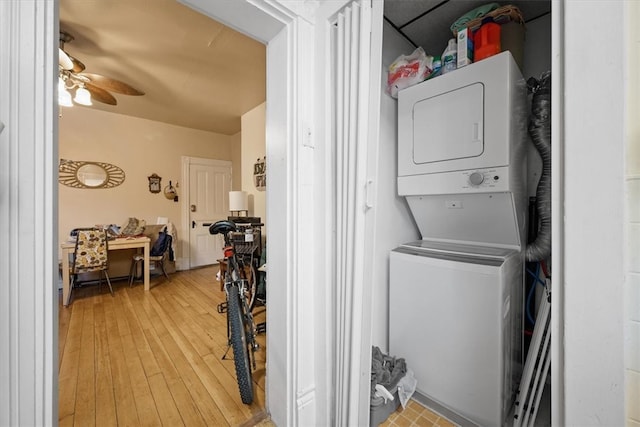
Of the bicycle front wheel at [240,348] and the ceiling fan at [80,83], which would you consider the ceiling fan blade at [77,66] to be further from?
the bicycle front wheel at [240,348]

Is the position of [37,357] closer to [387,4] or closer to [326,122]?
[326,122]

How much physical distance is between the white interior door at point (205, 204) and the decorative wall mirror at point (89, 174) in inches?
43.3

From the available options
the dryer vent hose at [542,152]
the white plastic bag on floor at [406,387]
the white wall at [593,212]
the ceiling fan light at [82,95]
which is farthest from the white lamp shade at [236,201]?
the white wall at [593,212]

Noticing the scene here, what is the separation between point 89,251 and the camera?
10.3 feet

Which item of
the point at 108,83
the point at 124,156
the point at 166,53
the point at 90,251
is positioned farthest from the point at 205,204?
the point at 166,53

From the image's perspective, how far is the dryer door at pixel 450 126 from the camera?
4.45ft

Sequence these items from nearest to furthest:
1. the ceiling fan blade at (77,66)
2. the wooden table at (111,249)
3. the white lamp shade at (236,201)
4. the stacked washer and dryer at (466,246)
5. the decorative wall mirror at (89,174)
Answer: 1. the stacked washer and dryer at (466,246)
2. the ceiling fan blade at (77,66)
3. the wooden table at (111,249)
4. the decorative wall mirror at (89,174)
5. the white lamp shade at (236,201)

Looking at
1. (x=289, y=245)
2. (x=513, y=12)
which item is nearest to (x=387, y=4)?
(x=513, y=12)

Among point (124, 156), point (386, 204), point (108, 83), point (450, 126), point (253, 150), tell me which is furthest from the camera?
point (124, 156)

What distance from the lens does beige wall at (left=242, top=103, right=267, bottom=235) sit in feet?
12.2

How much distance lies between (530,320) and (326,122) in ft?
5.81

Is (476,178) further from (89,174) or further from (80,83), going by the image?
(89,174)

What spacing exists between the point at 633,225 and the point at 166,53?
3.19m

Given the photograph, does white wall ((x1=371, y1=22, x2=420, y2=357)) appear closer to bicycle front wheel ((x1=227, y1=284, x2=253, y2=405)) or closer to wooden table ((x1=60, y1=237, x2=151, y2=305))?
bicycle front wheel ((x1=227, y1=284, x2=253, y2=405))
